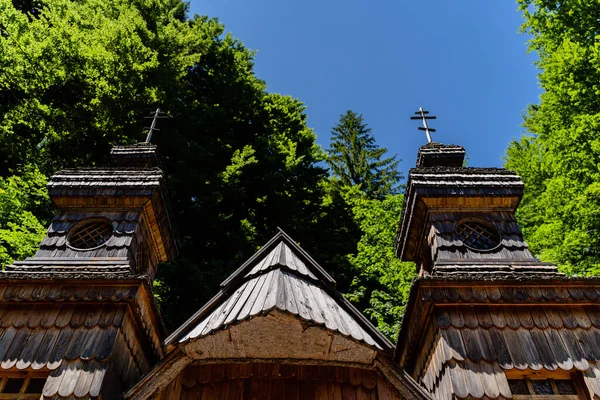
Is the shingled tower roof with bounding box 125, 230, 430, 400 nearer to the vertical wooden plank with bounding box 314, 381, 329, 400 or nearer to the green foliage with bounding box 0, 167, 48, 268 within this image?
the vertical wooden plank with bounding box 314, 381, 329, 400

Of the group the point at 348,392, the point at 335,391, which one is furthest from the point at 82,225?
the point at 348,392

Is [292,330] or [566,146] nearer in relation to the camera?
[292,330]

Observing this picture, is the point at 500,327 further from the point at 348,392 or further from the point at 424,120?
the point at 424,120

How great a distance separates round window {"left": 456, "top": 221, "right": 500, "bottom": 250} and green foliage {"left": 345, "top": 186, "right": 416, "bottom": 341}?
4.53m

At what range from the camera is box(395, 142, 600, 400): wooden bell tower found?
17.5ft

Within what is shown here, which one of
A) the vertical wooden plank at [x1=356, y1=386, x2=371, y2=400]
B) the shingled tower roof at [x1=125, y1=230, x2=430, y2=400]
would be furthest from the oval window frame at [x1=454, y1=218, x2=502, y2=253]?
the vertical wooden plank at [x1=356, y1=386, x2=371, y2=400]

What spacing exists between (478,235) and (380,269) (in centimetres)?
658

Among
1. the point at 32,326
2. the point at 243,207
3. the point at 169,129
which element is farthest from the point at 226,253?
the point at 32,326

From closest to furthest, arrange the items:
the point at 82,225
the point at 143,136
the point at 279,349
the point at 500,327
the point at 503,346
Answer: the point at 279,349 → the point at 503,346 → the point at 500,327 → the point at 82,225 → the point at 143,136

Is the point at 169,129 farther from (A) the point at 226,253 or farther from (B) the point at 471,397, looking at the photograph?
(B) the point at 471,397

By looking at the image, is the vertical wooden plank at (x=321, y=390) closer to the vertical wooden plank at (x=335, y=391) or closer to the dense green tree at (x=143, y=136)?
the vertical wooden plank at (x=335, y=391)

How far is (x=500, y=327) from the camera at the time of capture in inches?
226

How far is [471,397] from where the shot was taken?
16.6 ft

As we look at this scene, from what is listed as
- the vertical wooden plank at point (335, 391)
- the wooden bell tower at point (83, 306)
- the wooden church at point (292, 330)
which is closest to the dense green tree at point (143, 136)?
the wooden bell tower at point (83, 306)
